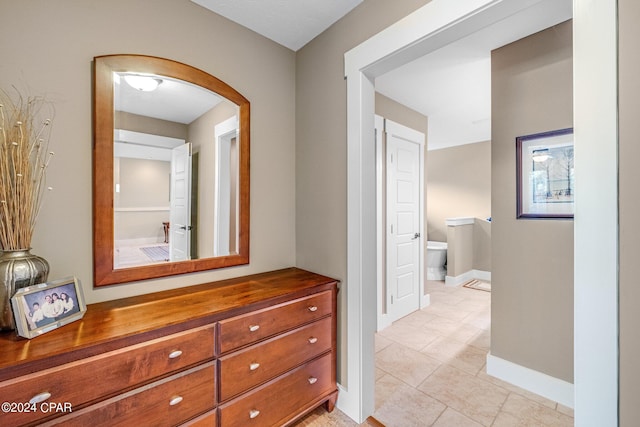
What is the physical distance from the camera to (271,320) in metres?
1.42

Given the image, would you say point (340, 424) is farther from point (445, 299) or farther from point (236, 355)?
point (445, 299)

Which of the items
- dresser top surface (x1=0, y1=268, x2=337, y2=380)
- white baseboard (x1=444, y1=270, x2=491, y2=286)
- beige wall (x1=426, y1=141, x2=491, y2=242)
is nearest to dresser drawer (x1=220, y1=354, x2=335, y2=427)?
dresser top surface (x1=0, y1=268, x2=337, y2=380)

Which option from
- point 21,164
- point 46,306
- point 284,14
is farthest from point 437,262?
point 21,164

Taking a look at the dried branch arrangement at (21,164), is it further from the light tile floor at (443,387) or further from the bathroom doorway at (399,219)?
the bathroom doorway at (399,219)

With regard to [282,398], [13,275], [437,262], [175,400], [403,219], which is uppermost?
[403,219]

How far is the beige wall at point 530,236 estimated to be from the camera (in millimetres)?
1823

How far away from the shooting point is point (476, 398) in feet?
6.15

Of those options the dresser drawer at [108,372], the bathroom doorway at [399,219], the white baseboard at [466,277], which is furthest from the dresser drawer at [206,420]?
the white baseboard at [466,277]

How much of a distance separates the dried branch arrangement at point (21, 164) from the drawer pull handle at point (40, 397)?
562mm

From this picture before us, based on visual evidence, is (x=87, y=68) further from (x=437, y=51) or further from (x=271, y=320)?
(x=437, y=51)

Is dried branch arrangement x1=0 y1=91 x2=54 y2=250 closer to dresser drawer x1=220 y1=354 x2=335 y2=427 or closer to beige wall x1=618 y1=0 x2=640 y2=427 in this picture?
dresser drawer x1=220 y1=354 x2=335 y2=427

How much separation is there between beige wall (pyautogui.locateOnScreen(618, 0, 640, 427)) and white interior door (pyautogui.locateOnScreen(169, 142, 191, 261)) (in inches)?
76.4

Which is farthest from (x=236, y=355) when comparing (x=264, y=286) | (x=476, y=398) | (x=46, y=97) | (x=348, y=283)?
(x=476, y=398)

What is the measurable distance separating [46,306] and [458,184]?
6.00 meters
